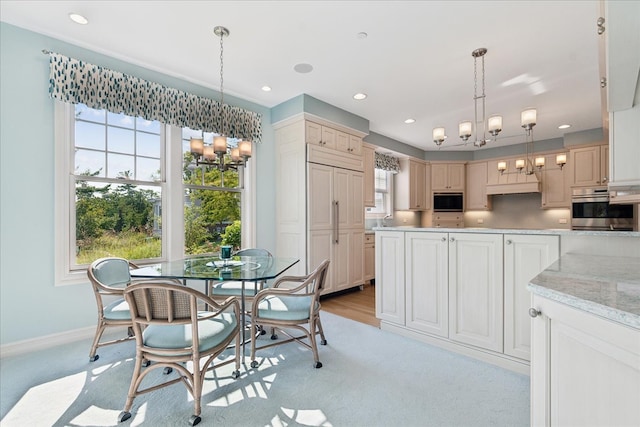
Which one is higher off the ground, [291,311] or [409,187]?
[409,187]

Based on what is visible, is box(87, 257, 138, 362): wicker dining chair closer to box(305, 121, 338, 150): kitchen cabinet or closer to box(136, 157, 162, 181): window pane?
box(136, 157, 162, 181): window pane

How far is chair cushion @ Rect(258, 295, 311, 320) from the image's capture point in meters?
2.23

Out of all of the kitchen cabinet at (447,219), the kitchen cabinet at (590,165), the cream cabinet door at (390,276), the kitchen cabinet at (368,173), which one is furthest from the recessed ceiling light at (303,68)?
the kitchen cabinet at (590,165)

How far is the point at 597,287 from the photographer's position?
104 cm

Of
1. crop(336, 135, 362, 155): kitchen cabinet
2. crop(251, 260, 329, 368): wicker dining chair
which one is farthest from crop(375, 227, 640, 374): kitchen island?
crop(336, 135, 362, 155): kitchen cabinet

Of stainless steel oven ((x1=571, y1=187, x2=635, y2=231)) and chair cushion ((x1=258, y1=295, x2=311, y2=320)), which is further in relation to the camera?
stainless steel oven ((x1=571, y1=187, x2=635, y2=231))

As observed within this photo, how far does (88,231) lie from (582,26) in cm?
503

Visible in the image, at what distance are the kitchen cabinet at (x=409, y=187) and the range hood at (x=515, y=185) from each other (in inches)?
60.0

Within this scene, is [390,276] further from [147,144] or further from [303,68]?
[147,144]

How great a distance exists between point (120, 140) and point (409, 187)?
5420 mm

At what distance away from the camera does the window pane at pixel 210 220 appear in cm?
366

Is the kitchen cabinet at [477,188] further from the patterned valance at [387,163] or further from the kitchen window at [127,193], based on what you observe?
the kitchen window at [127,193]

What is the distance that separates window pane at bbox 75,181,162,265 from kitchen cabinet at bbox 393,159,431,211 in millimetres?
4952

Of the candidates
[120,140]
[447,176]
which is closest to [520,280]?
[120,140]
